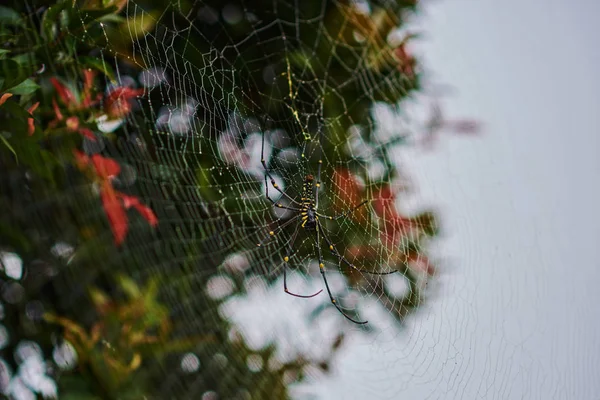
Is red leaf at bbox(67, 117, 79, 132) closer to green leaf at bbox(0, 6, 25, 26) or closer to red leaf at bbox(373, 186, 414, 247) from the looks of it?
green leaf at bbox(0, 6, 25, 26)

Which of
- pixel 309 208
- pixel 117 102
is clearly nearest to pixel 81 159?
pixel 117 102

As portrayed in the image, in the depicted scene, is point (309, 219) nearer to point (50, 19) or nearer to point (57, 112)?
point (57, 112)

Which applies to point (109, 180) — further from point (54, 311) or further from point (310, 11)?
point (310, 11)

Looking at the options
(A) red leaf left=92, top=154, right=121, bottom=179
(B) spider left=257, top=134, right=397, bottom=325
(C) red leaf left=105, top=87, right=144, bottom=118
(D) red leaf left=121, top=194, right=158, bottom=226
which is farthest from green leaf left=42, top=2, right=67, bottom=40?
(B) spider left=257, top=134, right=397, bottom=325

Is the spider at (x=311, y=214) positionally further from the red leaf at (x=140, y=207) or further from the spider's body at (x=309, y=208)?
the red leaf at (x=140, y=207)

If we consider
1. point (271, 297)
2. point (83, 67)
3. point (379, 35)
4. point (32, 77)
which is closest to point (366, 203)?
point (271, 297)
